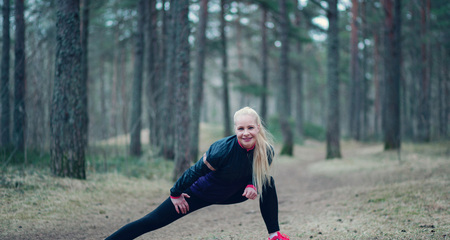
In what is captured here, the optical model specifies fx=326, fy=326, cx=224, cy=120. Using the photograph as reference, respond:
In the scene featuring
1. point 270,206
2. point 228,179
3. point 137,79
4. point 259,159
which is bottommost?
point 270,206

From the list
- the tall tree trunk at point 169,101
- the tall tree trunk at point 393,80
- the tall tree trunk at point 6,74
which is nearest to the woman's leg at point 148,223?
the tall tree trunk at point 6,74

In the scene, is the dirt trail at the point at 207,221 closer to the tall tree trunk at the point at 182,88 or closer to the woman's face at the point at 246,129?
the woman's face at the point at 246,129

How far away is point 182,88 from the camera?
898 centimetres

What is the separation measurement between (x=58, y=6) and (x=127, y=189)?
14.3 feet

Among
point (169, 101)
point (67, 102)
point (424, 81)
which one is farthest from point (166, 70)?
point (424, 81)

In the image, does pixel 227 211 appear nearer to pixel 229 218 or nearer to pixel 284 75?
pixel 229 218

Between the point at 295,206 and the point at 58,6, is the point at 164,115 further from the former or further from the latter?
the point at 295,206

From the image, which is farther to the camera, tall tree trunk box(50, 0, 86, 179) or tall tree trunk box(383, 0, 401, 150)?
tall tree trunk box(383, 0, 401, 150)

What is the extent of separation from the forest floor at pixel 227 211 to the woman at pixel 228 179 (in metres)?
1.33

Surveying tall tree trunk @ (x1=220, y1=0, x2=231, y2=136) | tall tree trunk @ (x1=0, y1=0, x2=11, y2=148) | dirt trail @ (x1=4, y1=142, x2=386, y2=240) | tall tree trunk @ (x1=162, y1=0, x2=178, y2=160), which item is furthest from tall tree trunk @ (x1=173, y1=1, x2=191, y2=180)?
tall tree trunk @ (x1=220, y1=0, x2=231, y2=136)

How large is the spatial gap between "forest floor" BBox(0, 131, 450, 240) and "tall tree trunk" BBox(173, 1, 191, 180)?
1055 mm

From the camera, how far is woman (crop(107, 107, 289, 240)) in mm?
3410

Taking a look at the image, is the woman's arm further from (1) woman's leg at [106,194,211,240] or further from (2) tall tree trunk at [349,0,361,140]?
(2) tall tree trunk at [349,0,361,140]

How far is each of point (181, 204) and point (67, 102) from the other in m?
4.75
